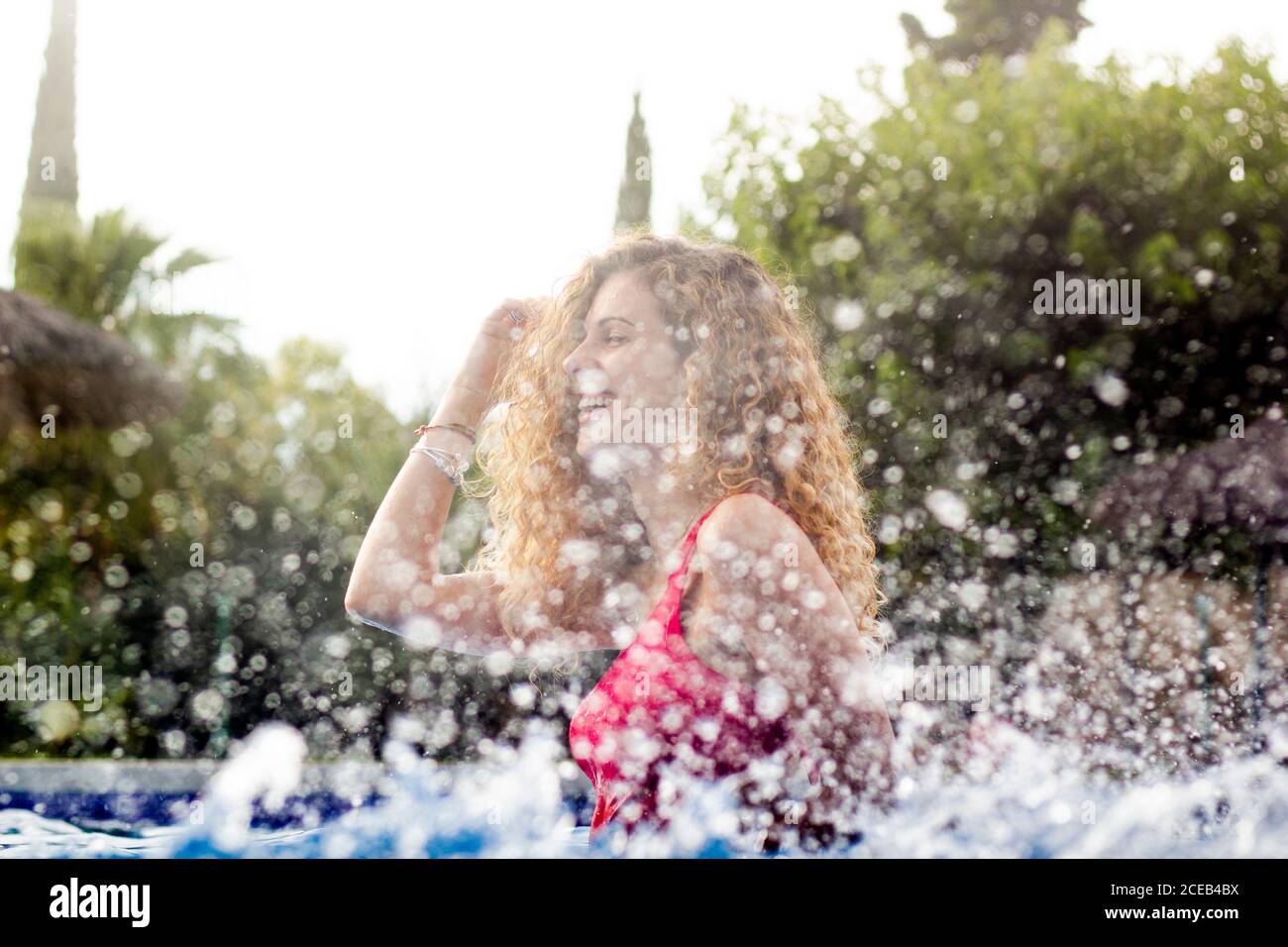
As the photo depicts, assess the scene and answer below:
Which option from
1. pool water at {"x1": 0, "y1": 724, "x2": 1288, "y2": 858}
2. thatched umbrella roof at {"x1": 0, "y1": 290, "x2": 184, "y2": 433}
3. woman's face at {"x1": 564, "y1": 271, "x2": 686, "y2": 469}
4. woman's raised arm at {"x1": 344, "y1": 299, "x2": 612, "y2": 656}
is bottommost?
pool water at {"x1": 0, "y1": 724, "x2": 1288, "y2": 858}

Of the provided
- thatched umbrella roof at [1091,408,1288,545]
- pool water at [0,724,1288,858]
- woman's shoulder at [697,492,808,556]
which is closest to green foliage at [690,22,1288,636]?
thatched umbrella roof at [1091,408,1288,545]

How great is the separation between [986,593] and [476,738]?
3616mm

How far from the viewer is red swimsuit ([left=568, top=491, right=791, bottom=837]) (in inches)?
89.1

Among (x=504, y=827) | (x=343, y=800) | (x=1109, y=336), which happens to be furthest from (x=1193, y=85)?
(x=343, y=800)

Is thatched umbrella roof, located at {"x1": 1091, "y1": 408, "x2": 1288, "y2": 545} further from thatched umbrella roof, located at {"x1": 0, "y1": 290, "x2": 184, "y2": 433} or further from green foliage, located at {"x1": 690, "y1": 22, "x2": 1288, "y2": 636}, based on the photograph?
thatched umbrella roof, located at {"x1": 0, "y1": 290, "x2": 184, "y2": 433}

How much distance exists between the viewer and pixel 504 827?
593cm

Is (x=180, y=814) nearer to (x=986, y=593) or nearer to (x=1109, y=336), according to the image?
(x=986, y=593)

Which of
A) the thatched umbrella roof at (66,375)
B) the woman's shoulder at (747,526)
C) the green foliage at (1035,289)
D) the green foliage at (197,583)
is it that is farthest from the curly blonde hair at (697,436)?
the thatched umbrella roof at (66,375)

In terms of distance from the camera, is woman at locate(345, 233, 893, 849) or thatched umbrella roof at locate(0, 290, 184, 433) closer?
woman at locate(345, 233, 893, 849)

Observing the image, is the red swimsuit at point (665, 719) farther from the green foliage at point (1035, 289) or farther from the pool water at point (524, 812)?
the green foliage at point (1035, 289)

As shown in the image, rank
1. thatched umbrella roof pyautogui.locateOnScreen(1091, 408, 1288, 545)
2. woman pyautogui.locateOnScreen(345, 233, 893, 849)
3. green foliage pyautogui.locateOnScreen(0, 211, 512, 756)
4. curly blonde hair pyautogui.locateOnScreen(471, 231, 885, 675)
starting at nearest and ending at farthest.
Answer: woman pyautogui.locateOnScreen(345, 233, 893, 849) → curly blonde hair pyautogui.locateOnScreen(471, 231, 885, 675) → thatched umbrella roof pyautogui.locateOnScreen(1091, 408, 1288, 545) → green foliage pyautogui.locateOnScreen(0, 211, 512, 756)

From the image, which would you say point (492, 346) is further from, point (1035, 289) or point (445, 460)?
point (1035, 289)

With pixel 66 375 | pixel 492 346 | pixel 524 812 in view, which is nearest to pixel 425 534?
pixel 492 346
